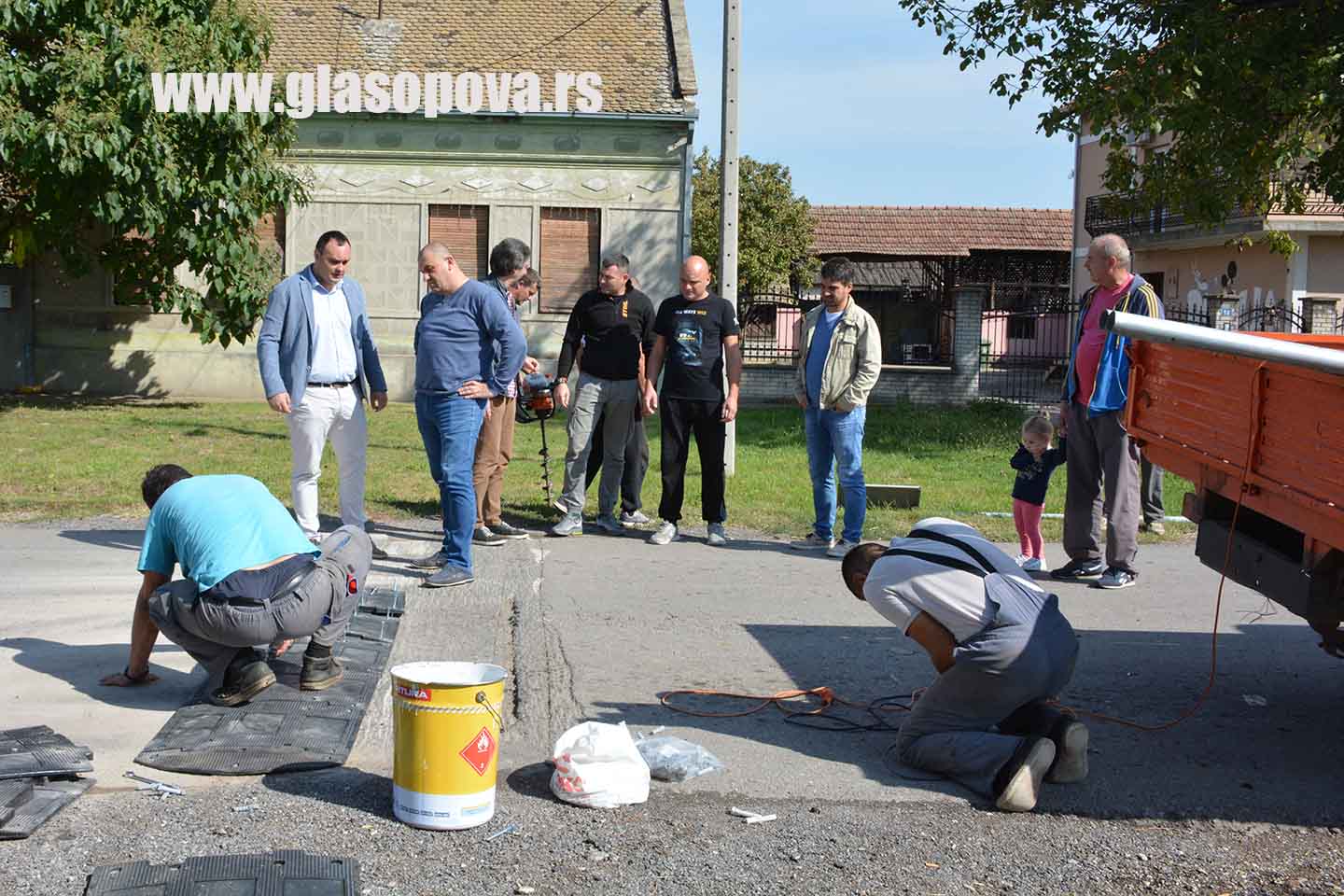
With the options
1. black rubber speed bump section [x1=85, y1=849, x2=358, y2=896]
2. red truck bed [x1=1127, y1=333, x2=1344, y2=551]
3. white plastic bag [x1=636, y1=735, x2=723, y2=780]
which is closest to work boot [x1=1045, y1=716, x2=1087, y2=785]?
red truck bed [x1=1127, y1=333, x2=1344, y2=551]

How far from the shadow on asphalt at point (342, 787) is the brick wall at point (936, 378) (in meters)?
21.2

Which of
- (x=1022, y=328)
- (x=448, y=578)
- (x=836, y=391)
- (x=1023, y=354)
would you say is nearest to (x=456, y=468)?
(x=448, y=578)

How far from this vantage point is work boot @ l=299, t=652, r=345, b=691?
5945 millimetres

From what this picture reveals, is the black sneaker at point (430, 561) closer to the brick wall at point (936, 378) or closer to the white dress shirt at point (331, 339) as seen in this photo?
the white dress shirt at point (331, 339)

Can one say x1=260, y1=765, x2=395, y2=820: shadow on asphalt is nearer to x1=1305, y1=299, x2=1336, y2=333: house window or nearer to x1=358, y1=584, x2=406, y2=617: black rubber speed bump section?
x1=358, y1=584, x2=406, y2=617: black rubber speed bump section

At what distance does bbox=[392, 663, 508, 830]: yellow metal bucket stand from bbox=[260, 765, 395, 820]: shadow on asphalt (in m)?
0.20

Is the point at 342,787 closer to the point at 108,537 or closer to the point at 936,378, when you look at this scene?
the point at 108,537

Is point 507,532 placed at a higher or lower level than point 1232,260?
lower

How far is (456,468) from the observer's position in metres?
8.09

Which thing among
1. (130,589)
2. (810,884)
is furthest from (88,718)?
(810,884)

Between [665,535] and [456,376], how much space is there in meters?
2.31

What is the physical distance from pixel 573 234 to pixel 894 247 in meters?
26.9

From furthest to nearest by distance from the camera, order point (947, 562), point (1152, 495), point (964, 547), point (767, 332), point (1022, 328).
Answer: point (1022, 328), point (767, 332), point (1152, 495), point (964, 547), point (947, 562)

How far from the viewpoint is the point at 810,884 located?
4246 mm
